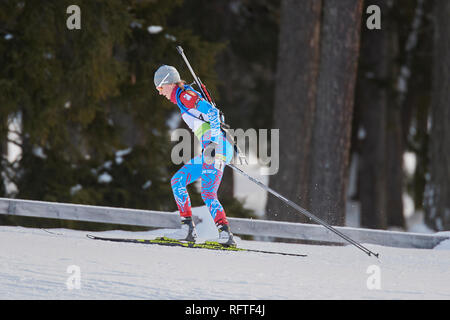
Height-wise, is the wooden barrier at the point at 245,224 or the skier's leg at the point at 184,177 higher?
the skier's leg at the point at 184,177

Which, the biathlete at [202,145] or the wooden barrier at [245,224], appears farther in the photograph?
the wooden barrier at [245,224]

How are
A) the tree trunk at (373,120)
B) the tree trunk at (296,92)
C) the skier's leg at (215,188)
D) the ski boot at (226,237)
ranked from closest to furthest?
the skier's leg at (215,188)
the ski boot at (226,237)
the tree trunk at (296,92)
the tree trunk at (373,120)

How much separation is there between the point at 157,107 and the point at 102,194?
1676 millimetres

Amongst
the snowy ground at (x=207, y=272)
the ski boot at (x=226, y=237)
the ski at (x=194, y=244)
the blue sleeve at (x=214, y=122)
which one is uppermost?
the blue sleeve at (x=214, y=122)

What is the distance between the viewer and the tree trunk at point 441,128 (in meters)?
13.8

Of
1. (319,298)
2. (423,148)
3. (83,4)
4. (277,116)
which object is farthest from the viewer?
(423,148)

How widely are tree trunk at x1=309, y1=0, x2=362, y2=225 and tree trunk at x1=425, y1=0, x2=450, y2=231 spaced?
96.6 inches

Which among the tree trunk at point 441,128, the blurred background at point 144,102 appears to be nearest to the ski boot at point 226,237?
the blurred background at point 144,102

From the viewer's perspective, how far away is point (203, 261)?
7477 mm

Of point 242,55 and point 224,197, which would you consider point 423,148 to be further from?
point 224,197

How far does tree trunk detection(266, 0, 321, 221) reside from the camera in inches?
490

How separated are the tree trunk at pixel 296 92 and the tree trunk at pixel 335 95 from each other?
33 centimetres

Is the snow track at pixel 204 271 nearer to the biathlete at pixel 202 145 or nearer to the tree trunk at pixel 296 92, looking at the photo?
the biathlete at pixel 202 145
